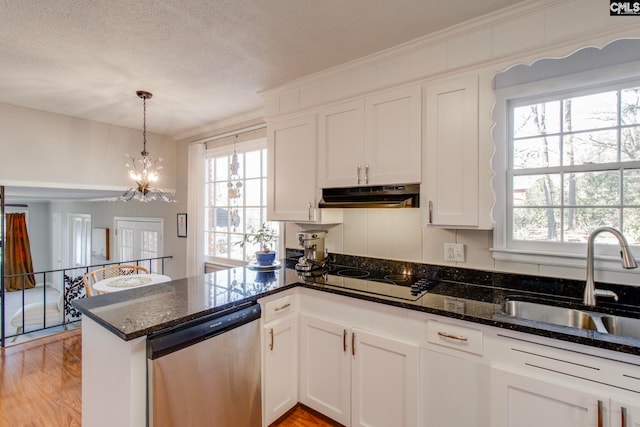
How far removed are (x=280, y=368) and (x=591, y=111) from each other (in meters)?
2.34

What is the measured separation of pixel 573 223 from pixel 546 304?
0.51m

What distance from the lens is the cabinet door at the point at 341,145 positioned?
2.02m

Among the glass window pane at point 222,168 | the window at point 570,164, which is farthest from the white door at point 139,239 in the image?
the window at point 570,164

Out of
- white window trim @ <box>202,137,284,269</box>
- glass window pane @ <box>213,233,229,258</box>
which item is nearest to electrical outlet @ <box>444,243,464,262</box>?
white window trim @ <box>202,137,284,269</box>

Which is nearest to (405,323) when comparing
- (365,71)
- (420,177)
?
(420,177)

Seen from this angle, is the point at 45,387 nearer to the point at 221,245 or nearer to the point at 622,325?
the point at 221,245

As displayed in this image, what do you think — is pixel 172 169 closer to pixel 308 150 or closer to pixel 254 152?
pixel 254 152

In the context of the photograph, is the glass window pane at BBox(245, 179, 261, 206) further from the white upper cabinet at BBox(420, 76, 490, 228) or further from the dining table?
the white upper cabinet at BBox(420, 76, 490, 228)

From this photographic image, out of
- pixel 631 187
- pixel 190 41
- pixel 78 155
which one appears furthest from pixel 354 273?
pixel 78 155

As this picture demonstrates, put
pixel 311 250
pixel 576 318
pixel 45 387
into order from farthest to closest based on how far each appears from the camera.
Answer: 1. pixel 311 250
2. pixel 45 387
3. pixel 576 318

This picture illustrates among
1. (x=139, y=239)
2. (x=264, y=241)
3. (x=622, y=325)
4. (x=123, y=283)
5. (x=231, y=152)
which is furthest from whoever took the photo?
(x=139, y=239)

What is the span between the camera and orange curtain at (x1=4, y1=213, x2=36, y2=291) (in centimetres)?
684

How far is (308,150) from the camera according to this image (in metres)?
2.27

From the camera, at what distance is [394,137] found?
1867 mm
